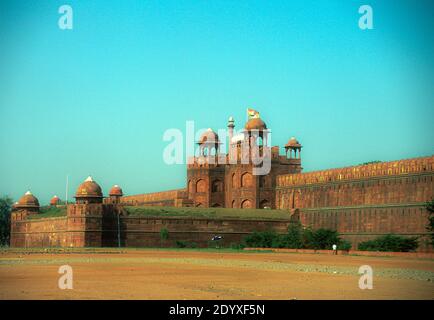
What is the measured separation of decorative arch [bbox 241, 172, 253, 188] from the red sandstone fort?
0.03 metres

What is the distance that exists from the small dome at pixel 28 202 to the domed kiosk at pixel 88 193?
17.1 m

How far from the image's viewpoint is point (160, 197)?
265 ft

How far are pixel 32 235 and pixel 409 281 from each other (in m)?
51.5

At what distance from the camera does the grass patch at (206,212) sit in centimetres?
→ 5972

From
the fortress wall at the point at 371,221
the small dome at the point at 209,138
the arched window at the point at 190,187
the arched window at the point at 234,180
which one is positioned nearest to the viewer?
the fortress wall at the point at 371,221

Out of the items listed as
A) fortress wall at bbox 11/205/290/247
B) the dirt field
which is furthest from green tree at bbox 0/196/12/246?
the dirt field

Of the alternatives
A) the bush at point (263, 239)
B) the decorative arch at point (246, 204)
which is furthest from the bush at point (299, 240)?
the decorative arch at point (246, 204)

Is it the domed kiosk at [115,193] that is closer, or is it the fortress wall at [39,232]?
the fortress wall at [39,232]

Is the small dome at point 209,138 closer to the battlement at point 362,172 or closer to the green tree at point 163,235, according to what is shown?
the battlement at point 362,172

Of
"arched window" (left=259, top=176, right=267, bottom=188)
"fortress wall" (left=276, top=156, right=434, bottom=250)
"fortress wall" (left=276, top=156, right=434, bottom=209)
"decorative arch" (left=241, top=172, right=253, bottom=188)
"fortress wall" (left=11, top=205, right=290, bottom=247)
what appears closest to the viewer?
"fortress wall" (left=276, top=156, right=434, bottom=250)

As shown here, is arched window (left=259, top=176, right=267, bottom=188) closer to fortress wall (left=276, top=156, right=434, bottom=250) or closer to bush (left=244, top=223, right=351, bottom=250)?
fortress wall (left=276, top=156, right=434, bottom=250)

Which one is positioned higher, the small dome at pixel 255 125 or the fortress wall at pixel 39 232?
the small dome at pixel 255 125

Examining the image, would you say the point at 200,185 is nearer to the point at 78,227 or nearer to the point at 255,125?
the point at 255,125

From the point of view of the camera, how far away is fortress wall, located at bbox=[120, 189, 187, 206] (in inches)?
2948
